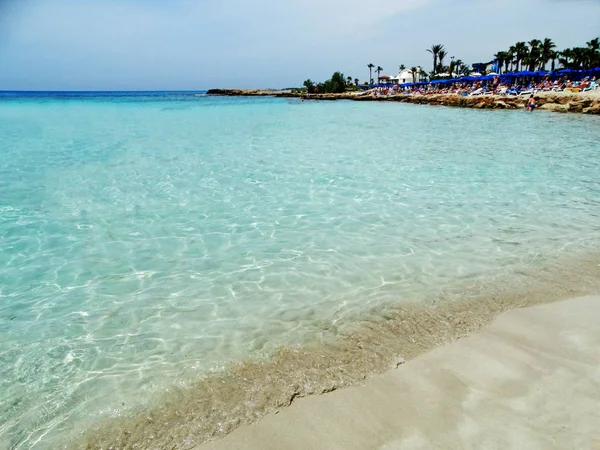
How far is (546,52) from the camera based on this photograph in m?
63.5

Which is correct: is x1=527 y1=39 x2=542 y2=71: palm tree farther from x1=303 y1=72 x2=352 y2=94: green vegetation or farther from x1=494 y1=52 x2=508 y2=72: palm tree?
x1=303 y1=72 x2=352 y2=94: green vegetation

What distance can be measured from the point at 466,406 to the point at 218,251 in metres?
4.00

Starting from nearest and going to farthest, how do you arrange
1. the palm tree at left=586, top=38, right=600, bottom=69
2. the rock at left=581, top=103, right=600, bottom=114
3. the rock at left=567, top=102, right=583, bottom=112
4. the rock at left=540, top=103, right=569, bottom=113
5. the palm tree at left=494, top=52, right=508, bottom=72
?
the rock at left=581, top=103, right=600, bottom=114 → the rock at left=567, top=102, right=583, bottom=112 → the rock at left=540, top=103, right=569, bottom=113 → the palm tree at left=586, top=38, right=600, bottom=69 → the palm tree at left=494, top=52, right=508, bottom=72

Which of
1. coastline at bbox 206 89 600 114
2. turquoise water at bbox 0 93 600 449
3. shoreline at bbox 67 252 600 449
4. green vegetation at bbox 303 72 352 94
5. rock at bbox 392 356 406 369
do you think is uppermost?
green vegetation at bbox 303 72 352 94

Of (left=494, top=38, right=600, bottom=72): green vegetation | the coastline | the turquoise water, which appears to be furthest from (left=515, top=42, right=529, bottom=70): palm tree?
the turquoise water

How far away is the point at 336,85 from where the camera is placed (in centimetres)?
8825

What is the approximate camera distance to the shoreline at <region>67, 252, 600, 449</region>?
281 centimetres

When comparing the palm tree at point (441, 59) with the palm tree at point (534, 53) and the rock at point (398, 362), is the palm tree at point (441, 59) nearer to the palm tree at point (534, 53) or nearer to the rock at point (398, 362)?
the palm tree at point (534, 53)

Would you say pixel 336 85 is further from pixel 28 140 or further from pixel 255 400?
pixel 255 400

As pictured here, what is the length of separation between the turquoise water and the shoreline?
0.63 ft

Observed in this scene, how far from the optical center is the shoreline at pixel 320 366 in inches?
111

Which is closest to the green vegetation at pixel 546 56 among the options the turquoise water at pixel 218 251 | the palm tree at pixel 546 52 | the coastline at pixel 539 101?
the palm tree at pixel 546 52

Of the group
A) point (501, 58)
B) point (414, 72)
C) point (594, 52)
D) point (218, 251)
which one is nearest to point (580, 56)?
point (594, 52)

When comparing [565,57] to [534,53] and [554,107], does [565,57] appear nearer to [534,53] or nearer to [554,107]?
[534,53]
